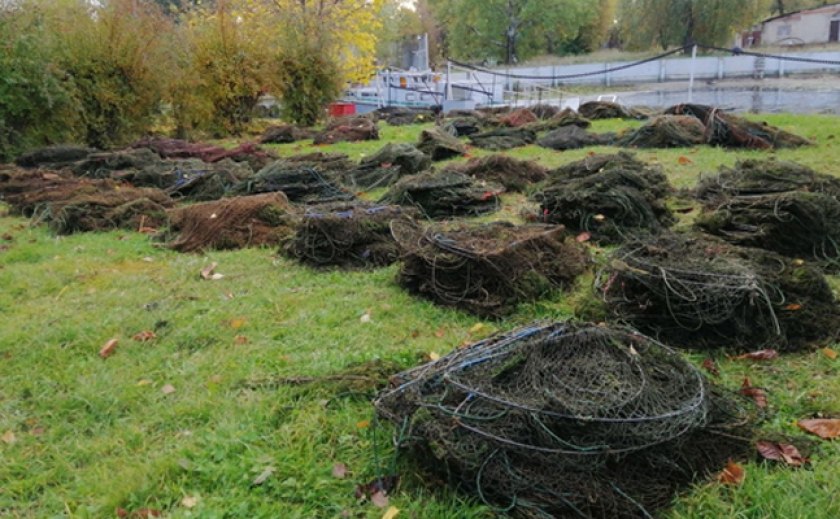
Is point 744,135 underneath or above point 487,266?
above

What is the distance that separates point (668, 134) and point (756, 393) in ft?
27.2

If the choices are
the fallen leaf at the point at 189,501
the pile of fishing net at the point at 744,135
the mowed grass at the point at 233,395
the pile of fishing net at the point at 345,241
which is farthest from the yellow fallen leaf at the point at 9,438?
the pile of fishing net at the point at 744,135

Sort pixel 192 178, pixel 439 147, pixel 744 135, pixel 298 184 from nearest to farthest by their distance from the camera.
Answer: pixel 298 184 < pixel 192 178 < pixel 744 135 < pixel 439 147

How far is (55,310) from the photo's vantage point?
4.53 metres

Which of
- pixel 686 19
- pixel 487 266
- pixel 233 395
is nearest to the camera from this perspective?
pixel 233 395

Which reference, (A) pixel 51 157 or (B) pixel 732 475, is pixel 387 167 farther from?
(B) pixel 732 475

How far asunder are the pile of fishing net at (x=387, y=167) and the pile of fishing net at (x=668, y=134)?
3.87m

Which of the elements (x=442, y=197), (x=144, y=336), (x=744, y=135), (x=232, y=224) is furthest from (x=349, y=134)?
(x=144, y=336)

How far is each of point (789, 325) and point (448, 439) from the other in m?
2.23

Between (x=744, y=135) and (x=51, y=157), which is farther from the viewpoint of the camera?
(x=51, y=157)

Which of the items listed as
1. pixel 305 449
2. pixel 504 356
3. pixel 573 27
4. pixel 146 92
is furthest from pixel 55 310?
pixel 573 27

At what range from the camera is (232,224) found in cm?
615

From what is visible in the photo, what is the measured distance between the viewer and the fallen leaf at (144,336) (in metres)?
3.97

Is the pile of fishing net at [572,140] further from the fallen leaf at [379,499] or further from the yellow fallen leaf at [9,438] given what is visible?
the yellow fallen leaf at [9,438]
